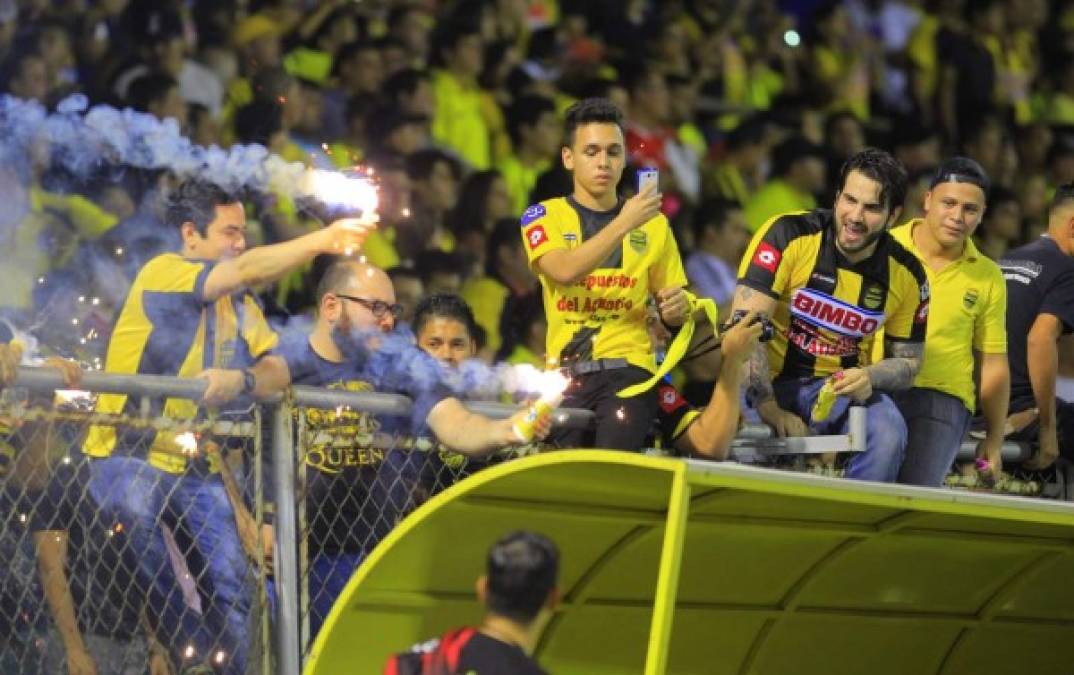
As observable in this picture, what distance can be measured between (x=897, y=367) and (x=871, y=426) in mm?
311

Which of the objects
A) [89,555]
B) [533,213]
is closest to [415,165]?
[533,213]

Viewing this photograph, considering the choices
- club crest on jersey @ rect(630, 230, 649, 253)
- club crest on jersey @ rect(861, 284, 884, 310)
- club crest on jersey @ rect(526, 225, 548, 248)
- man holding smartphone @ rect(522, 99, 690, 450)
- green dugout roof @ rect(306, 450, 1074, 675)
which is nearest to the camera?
green dugout roof @ rect(306, 450, 1074, 675)

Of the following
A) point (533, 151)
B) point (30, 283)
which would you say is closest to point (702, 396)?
point (533, 151)

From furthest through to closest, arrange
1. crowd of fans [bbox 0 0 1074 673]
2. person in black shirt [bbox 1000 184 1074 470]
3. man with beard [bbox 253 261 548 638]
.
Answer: person in black shirt [bbox 1000 184 1074 470] → crowd of fans [bbox 0 0 1074 673] → man with beard [bbox 253 261 548 638]

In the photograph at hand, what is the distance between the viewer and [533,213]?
24.0ft

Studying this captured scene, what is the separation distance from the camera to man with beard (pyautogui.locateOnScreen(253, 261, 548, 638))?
22.5ft

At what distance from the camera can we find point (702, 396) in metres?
9.82

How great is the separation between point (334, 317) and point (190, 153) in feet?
2.94

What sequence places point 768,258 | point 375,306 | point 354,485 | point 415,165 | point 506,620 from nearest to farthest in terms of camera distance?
point 506,620 → point 354,485 → point 375,306 → point 768,258 → point 415,165

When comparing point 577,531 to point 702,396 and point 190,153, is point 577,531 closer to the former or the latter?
point 190,153

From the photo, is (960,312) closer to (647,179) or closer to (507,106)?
(647,179)

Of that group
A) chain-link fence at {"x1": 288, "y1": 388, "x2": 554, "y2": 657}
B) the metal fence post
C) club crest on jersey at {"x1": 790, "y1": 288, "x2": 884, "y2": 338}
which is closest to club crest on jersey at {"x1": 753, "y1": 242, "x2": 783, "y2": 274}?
club crest on jersey at {"x1": 790, "y1": 288, "x2": 884, "y2": 338}

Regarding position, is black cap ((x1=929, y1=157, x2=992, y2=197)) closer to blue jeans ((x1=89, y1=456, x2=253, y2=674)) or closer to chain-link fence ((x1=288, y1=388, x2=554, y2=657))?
chain-link fence ((x1=288, y1=388, x2=554, y2=657))

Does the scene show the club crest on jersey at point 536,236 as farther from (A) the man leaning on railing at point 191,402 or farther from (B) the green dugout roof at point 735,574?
(B) the green dugout roof at point 735,574
